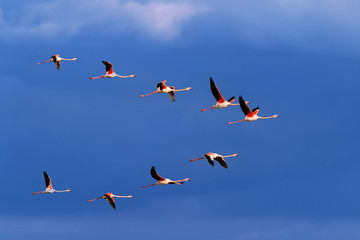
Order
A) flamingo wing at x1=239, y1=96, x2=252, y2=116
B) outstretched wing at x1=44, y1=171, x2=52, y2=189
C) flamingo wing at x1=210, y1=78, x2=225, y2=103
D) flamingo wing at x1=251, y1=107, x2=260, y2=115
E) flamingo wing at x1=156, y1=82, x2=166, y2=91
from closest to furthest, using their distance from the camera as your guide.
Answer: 1. flamingo wing at x1=239, y1=96, x2=252, y2=116
2. flamingo wing at x1=210, y1=78, x2=225, y2=103
3. flamingo wing at x1=251, y1=107, x2=260, y2=115
4. flamingo wing at x1=156, y1=82, x2=166, y2=91
5. outstretched wing at x1=44, y1=171, x2=52, y2=189

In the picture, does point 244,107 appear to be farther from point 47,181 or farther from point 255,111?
point 47,181

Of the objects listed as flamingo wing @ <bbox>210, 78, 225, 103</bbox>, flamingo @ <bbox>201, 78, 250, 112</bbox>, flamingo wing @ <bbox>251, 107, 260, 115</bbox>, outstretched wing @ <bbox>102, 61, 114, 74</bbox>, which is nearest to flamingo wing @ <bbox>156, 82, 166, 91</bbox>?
outstretched wing @ <bbox>102, 61, 114, 74</bbox>

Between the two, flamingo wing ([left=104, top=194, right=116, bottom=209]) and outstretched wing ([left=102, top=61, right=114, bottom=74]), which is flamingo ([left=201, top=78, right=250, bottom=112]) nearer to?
flamingo wing ([left=104, top=194, right=116, bottom=209])

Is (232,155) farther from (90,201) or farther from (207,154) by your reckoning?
(90,201)

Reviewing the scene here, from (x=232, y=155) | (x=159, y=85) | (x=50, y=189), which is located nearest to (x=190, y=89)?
(x=159, y=85)

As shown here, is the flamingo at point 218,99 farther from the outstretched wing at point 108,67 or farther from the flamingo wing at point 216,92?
the outstretched wing at point 108,67

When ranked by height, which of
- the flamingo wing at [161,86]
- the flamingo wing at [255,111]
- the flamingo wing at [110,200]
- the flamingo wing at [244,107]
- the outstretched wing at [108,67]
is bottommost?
the flamingo wing at [110,200]

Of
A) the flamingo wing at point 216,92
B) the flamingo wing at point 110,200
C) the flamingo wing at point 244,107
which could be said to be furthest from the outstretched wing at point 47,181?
the flamingo wing at point 244,107

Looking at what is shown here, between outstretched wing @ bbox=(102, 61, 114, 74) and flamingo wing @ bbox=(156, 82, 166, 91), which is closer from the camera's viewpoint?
flamingo wing @ bbox=(156, 82, 166, 91)

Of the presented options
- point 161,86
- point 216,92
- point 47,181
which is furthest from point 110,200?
point 216,92

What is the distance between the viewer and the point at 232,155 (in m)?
76.1

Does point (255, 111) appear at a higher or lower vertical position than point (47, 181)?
lower

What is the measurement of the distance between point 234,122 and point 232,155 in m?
4.25

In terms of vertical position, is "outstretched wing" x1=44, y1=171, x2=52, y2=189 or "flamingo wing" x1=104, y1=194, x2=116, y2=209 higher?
"outstretched wing" x1=44, y1=171, x2=52, y2=189
